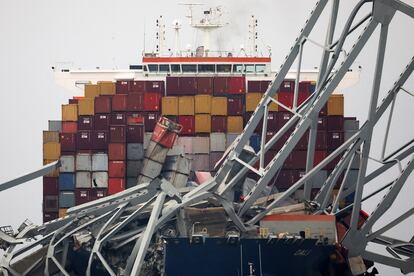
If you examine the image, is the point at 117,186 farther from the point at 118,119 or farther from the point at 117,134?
the point at 118,119

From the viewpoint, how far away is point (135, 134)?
6925cm

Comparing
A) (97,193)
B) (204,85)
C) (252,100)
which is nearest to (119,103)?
(204,85)

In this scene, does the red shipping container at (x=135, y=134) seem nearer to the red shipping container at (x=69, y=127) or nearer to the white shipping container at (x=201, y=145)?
the white shipping container at (x=201, y=145)

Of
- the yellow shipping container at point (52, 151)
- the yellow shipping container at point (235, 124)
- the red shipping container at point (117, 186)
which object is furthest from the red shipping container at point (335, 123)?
the yellow shipping container at point (52, 151)

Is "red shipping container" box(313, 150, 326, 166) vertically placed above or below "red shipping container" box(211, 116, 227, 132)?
below

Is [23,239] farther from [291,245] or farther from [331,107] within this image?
[331,107]

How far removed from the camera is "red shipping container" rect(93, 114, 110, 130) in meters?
70.9

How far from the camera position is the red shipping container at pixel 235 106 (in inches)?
2805

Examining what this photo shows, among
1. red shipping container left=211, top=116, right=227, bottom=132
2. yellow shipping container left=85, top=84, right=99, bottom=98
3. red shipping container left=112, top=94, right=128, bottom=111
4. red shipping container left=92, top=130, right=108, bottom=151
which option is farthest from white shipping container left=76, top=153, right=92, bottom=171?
red shipping container left=211, top=116, right=227, bottom=132

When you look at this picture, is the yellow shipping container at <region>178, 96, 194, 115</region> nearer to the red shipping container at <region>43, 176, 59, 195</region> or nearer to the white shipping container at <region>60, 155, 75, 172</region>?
the white shipping container at <region>60, 155, 75, 172</region>

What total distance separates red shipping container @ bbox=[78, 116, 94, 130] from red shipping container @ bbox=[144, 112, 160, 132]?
2.45m

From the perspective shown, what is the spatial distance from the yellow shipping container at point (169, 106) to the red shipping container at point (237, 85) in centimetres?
259

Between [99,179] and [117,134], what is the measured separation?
2313 millimetres

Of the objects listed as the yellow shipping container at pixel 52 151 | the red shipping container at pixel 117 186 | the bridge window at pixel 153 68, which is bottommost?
the red shipping container at pixel 117 186
